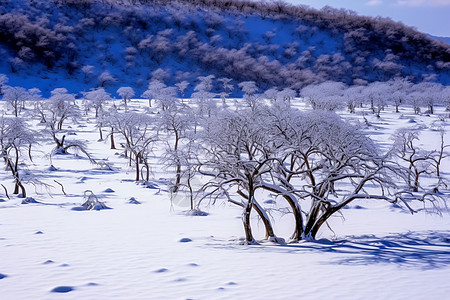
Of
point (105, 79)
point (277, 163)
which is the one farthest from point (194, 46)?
point (277, 163)

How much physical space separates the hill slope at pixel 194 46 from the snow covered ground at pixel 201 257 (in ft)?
242

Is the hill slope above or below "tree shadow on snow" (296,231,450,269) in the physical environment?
above

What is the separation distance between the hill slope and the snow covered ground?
73700mm

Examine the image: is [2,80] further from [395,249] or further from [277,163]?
[395,249]

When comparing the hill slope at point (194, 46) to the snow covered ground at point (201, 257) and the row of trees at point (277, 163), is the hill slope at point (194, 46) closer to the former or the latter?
the row of trees at point (277, 163)

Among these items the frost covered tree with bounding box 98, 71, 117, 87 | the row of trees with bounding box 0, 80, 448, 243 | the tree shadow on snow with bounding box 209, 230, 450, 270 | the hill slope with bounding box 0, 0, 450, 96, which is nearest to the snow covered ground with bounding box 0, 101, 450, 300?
the tree shadow on snow with bounding box 209, 230, 450, 270

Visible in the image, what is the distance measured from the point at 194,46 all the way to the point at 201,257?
105m

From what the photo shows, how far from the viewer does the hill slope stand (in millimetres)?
90875

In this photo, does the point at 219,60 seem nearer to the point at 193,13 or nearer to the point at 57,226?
the point at 193,13

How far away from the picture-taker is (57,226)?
1347 cm

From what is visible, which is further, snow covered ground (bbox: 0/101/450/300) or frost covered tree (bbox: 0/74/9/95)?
frost covered tree (bbox: 0/74/9/95)

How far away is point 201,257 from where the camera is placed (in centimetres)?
940

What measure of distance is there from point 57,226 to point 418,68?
124 m

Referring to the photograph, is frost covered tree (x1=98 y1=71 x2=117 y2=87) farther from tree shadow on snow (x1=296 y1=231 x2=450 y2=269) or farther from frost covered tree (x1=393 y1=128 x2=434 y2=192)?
tree shadow on snow (x1=296 y1=231 x2=450 y2=269)
